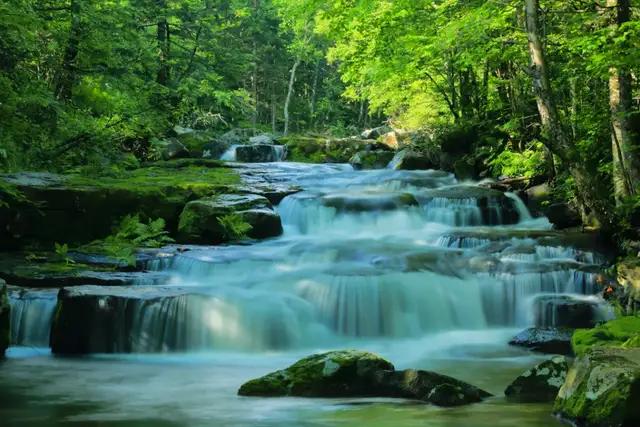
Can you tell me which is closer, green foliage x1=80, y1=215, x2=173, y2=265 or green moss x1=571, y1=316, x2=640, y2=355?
green moss x1=571, y1=316, x2=640, y2=355

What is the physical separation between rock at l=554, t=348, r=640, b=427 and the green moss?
5.68 feet

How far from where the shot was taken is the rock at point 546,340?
25.8 ft

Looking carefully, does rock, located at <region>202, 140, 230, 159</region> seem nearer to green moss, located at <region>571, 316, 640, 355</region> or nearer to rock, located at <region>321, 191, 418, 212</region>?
rock, located at <region>321, 191, 418, 212</region>

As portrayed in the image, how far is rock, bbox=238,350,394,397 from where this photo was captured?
18.9 ft

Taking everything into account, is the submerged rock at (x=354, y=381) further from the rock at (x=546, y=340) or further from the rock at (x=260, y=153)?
the rock at (x=260, y=153)

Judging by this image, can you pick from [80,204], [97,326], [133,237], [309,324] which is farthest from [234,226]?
[97,326]

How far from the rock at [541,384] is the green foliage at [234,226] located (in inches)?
310

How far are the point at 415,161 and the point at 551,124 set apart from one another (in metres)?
9.79

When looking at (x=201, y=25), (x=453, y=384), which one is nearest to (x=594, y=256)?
(x=453, y=384)

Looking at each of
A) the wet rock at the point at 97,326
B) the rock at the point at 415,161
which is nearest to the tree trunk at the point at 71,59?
the wet rock at the point at 97,326

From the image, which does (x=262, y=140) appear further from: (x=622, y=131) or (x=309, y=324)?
(x=309, y=324)

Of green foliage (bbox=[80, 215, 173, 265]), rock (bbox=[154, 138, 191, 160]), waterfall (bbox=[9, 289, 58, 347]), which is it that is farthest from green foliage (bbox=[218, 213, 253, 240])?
rock (bbox=[154, 138, 191, 160])

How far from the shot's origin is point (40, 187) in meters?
Answer: 12.0

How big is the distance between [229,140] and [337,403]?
72.6ft
